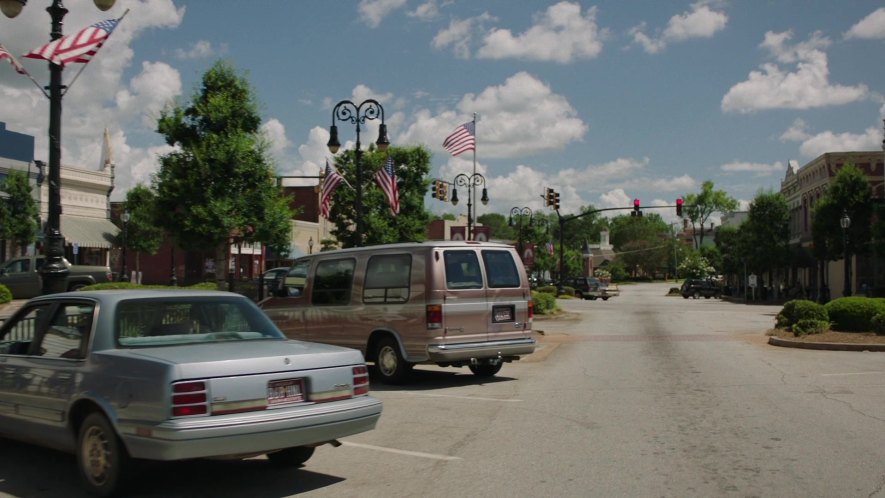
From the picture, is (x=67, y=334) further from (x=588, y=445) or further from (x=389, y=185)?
(x=389, y=185)

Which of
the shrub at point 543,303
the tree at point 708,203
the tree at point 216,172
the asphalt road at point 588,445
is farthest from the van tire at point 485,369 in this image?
the tree at point 708,203

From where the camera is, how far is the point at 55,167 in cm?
1276

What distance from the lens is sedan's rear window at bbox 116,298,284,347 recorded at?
664 cm

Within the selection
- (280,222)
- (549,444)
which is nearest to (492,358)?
(549,444)

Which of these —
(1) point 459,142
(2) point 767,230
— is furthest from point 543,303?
(2) point 767,230

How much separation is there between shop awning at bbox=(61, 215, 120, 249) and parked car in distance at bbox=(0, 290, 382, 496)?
42.0 m

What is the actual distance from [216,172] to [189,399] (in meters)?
23.3

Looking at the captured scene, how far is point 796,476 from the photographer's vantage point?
6.72 m

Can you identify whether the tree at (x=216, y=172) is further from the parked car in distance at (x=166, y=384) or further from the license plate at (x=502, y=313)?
the parked car in distance at (x=166, y=384)

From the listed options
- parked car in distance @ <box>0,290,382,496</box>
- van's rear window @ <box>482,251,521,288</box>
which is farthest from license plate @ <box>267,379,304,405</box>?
van's rear window @ <box>482,251,521,288</box>

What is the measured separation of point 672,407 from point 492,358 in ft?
11.1

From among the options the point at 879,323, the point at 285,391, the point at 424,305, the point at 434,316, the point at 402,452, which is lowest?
the point at 402,452

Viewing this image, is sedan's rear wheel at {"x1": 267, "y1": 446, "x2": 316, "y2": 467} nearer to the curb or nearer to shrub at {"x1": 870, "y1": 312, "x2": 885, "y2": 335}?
the curb

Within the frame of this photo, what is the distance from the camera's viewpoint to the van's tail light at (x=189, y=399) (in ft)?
18.7
